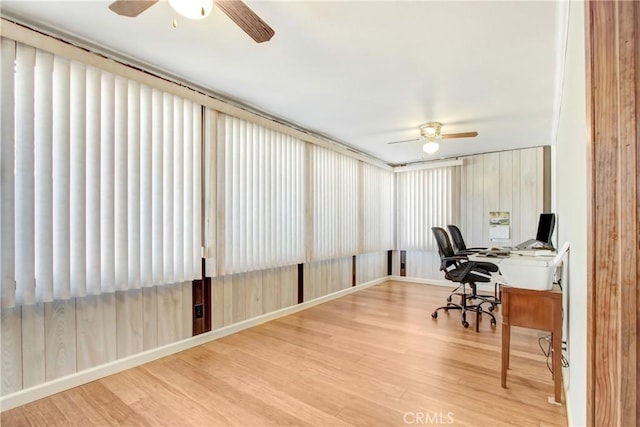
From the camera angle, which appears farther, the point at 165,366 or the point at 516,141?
the point at 516,141

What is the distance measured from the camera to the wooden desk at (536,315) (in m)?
1.96

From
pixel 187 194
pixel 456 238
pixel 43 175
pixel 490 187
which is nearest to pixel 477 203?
pixel 490 187

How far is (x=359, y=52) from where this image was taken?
2.26 metres

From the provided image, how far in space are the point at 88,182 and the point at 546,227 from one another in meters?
4.64

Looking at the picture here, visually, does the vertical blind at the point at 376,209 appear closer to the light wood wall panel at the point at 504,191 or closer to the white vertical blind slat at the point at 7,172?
the light wood wall panel at the point at 504,191

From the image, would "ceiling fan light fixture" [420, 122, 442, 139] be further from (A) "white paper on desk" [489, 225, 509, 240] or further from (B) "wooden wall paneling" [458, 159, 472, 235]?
(A) "white paper on desk" [489, 225, 509, 240]

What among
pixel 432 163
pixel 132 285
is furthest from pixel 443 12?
pixel 432 163

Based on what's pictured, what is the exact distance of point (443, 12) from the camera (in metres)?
1.82

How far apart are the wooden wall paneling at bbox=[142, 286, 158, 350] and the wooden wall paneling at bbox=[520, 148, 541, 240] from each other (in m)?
5.43

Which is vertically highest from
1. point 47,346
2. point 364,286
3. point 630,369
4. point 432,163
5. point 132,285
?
point 432,163

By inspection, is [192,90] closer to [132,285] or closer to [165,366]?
[132,285]

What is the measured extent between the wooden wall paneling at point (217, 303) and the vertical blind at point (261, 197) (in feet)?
0.56

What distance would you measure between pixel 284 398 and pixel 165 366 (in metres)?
1.13

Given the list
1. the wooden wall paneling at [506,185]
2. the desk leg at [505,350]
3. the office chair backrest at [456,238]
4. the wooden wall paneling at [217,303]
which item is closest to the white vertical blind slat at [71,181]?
the wooden wall paneling at [217,303]
